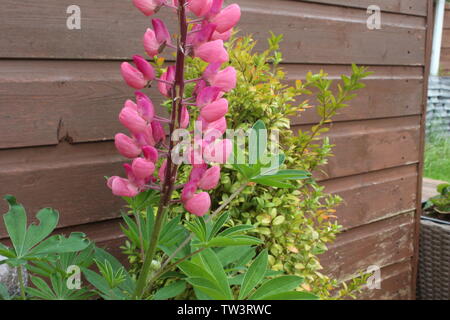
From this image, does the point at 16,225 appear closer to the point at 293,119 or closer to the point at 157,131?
the point at 157,131

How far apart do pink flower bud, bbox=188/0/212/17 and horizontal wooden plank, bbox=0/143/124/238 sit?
29.9 inches

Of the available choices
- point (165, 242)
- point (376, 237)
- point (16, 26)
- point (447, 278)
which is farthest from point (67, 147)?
point (447, 278)

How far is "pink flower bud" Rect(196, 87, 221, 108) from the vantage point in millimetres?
804

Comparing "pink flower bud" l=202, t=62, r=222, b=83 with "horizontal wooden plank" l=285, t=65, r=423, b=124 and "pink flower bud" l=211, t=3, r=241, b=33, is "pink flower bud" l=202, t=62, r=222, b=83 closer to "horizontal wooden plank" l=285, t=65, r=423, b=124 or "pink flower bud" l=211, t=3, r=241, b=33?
"pink flower bud" l=211, t=3, r=241, b=33

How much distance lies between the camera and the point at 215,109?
2.60ft

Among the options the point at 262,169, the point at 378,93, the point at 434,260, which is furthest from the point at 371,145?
the point at 262,169

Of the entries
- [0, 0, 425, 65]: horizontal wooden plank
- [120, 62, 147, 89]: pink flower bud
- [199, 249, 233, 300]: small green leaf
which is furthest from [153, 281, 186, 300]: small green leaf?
[0, 0, 425, 65]: horizontal wooden plank

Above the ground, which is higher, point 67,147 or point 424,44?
point 424,44

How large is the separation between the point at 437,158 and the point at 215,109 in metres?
6.29

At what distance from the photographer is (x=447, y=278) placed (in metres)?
2.63

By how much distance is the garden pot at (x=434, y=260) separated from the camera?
2633 mm

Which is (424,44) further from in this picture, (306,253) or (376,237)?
(306,253)

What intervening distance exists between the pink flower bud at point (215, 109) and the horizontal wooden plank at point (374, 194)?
1427 mm
